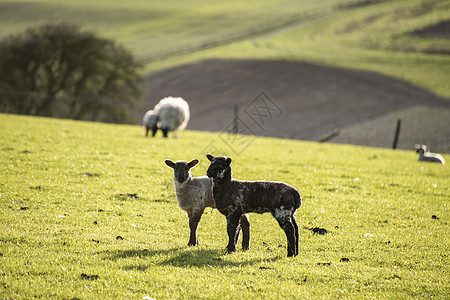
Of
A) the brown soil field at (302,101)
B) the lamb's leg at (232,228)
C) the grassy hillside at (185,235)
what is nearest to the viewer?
the grassy hillside at (185,235)

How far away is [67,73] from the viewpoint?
46.3 metres

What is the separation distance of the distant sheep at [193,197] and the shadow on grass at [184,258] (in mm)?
607

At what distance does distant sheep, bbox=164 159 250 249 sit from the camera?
959 cm

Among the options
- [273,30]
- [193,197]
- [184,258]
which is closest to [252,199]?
[193,197]

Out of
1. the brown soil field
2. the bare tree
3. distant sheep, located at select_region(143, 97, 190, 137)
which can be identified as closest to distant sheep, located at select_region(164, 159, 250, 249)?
distant sheep, located at select_region(143, 97, 190, 137)

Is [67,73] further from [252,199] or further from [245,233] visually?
[252,199]

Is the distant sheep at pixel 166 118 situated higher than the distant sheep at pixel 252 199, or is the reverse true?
the distant sheep at pixel 166 118

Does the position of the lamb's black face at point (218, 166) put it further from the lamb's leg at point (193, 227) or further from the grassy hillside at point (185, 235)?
the grassy hillside at point (185, 235)

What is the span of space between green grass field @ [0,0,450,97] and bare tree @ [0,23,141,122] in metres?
27.9

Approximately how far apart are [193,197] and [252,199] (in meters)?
1.42

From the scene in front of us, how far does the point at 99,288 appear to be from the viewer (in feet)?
23.8

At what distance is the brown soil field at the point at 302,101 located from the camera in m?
42.5

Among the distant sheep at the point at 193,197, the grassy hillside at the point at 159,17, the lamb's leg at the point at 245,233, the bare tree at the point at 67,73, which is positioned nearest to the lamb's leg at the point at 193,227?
the distant sheep at the point at 193,197

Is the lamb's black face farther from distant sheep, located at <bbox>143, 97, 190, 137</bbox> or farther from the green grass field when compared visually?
the green grass field
